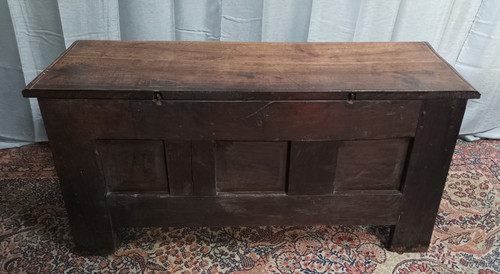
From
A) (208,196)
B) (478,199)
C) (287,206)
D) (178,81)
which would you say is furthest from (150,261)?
(478,199)

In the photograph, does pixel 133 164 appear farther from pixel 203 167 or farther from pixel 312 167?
pixel 312 167

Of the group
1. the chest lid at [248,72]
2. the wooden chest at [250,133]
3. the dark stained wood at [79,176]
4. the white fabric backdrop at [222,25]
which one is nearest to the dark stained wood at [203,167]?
the wooden chest at [250,133]

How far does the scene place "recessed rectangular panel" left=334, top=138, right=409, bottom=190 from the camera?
4.16ft

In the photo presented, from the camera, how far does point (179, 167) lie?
1.28m

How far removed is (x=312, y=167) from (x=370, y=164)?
17cm

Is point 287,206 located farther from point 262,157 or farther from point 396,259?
point 396,259

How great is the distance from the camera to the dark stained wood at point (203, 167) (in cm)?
124

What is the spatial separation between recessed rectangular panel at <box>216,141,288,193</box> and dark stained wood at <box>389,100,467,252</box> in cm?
37

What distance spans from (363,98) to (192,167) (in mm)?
500

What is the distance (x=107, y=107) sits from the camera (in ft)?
3.83

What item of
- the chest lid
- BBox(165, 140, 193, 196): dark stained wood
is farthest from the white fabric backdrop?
BBox(165, 140, 193, 196): dark stained wood

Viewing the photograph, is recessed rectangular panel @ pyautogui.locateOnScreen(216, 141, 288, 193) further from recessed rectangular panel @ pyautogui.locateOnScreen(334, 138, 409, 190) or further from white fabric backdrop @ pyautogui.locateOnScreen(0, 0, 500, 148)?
white fabric backdrop @ pyautogui.locateOnScreen(0, 0, 500, 148)

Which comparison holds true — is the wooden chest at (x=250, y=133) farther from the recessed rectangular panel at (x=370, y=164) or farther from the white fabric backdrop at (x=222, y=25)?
the white fabric backdrop at (x=222, y=25)

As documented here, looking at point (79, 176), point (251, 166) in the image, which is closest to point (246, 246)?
point (251, 166)
